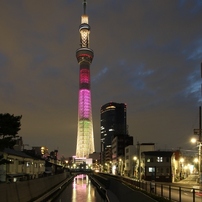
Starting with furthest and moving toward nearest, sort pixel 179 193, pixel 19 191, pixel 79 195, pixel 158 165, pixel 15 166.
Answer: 1. pixel 158 165
2. pixel 79 195
3. pixel 15 166
4. pixel 19 191
5. pixel 179 193

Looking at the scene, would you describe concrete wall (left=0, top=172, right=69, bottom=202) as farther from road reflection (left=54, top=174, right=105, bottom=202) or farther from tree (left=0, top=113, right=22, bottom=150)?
road reflection (left=54, top=174, right=105, bottom=202)

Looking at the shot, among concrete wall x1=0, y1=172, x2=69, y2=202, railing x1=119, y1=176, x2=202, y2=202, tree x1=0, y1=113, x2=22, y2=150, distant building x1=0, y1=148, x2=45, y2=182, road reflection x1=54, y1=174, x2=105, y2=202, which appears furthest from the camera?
road reflection x1=54, y1=174, x2=105, y2=202

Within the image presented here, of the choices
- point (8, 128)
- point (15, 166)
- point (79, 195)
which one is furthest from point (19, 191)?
point (79, 195)

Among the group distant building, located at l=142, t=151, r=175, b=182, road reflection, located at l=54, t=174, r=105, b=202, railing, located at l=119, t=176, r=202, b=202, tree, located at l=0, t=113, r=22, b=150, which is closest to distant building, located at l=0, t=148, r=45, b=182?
tree, located at l=0, t=113, r=22, b=150

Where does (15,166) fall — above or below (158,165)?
above

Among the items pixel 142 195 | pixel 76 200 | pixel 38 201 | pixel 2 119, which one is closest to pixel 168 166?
pixel 76 200

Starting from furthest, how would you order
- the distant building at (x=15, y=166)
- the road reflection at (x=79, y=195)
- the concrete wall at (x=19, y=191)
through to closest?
the road reflection at (x=79, y=195)
the distant building at (x=15, y=166)
the concrete wall at (x=19, y=191)

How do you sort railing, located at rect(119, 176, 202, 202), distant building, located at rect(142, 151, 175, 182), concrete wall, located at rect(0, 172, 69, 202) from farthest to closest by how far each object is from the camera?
distant building, located at rect(142, 151, 175, 182), concrete wall, located at rect(0, 172, 69, 202), railing, located at rect(119, 176, 202, 202)

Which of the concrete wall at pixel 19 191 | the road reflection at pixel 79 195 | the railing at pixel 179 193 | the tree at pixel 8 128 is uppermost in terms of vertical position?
the tree at pixel 8 128

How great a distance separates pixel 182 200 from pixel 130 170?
A: 256 feet

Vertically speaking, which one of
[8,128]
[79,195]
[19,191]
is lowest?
[79,195]

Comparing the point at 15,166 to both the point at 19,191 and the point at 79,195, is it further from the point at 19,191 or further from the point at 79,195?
the point at 19,191

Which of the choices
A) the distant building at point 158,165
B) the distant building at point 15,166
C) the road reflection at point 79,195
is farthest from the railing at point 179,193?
the distant building at point 158,165

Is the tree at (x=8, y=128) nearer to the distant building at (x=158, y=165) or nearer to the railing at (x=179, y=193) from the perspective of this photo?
the railing at (x=179, y=193)
